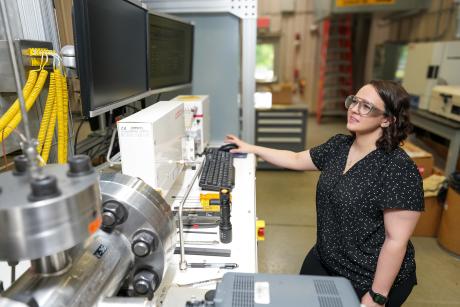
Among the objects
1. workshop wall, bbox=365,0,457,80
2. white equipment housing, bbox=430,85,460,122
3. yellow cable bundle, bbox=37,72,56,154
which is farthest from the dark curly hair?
workshop wall, bbox=365,0,457,80

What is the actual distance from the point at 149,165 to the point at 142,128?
0.13 metres

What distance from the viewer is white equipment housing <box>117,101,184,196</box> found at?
3.51 feet

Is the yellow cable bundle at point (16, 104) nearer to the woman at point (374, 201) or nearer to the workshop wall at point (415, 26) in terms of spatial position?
the woman at point (374, 201)

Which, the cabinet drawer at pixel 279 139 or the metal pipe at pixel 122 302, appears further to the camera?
the cabinet drawer at pixel 279 139

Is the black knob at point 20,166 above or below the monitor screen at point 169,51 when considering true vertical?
below

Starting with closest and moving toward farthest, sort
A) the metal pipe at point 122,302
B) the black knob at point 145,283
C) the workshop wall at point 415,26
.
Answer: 1. the metal pipe at point 122,302
2. the black knob at point 145,283
3. the workshop wall at point 415,26

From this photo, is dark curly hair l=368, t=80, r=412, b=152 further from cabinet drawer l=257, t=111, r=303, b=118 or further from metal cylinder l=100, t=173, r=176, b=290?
cabinet drawer l=257, t=111, r=303, b=118

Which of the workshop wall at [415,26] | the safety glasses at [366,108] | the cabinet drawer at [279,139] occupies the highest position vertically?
the workshop wall at [415,26]

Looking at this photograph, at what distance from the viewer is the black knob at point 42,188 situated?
419 millimetres

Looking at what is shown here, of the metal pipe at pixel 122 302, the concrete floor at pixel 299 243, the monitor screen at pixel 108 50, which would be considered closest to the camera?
the metal pipe at pixel 122 302

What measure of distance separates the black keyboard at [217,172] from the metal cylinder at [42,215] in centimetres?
94

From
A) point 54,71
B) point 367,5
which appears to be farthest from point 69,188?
point 367,5

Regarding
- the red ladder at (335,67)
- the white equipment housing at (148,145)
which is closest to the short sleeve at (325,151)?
the white equipment housing at (148,145)

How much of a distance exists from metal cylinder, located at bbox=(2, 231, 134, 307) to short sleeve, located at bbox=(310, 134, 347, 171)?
958 millimetres
